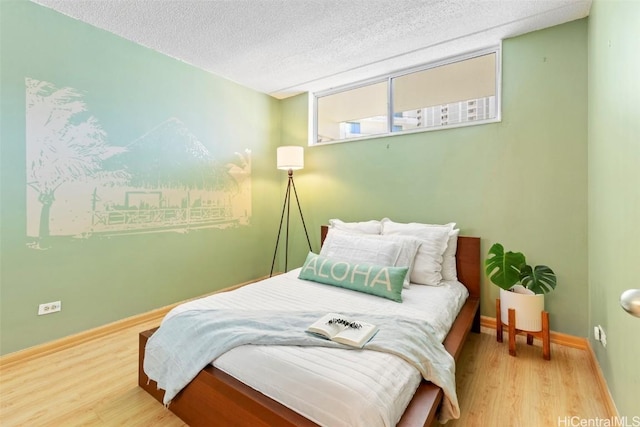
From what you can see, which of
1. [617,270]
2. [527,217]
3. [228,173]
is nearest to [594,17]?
[527,217]

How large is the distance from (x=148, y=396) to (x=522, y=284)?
272cm

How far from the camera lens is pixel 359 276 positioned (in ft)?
7.33

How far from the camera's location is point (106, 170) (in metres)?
2.54

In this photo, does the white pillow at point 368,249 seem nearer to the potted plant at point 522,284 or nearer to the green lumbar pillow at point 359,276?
the green lumbar pillow at point 359,276

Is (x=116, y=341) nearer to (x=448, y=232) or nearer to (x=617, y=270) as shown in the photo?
(x=448, y=232)

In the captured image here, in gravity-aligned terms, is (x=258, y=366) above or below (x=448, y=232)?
below

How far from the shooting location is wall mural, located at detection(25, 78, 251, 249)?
2.21 m

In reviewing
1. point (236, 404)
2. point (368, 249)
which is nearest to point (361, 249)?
point (368, 249)

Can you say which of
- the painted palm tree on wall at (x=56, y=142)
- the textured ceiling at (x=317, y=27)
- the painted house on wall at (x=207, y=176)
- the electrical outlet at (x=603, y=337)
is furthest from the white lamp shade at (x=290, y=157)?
the electrical outlet at (x=603, y=337)

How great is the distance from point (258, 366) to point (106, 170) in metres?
2.26

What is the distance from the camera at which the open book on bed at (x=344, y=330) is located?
1412 millimetres

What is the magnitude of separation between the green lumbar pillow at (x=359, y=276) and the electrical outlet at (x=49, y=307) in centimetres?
192

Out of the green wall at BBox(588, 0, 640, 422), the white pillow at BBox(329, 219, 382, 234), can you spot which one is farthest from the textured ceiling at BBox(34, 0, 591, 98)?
the white pillow at BBox(329, 219, 382, 234)

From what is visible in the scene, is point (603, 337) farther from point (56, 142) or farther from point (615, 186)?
point (56, 142)
